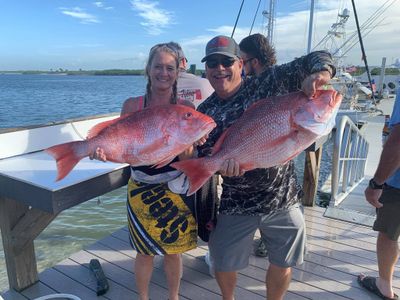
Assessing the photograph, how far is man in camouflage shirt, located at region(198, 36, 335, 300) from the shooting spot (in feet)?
6.22

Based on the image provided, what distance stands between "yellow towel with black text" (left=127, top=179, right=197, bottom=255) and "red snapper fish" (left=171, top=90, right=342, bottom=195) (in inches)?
16.2

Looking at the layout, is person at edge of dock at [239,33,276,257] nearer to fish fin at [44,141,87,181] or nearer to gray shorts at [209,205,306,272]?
gray shorts at [209,205,306,272]

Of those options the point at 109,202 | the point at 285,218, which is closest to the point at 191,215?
the point at 285,218

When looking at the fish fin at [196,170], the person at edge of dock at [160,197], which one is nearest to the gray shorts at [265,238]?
the person at edge of dock at [160,197]

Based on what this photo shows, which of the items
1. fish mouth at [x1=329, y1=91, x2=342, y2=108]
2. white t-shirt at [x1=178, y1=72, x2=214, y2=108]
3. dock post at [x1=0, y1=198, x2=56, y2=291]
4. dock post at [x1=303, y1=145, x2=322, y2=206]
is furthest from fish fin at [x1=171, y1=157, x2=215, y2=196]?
dock post at [x1=303, y1=145, x2=322, y2=206]

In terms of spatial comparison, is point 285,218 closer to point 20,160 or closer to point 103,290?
point 103,290

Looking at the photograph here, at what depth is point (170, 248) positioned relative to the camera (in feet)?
6.79

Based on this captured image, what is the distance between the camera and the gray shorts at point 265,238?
77.1 inches

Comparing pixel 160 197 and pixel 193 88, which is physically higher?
pixel 193 88

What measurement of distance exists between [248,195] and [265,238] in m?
0.32

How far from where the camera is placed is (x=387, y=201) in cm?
223

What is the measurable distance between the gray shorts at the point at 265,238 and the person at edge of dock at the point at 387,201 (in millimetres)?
566

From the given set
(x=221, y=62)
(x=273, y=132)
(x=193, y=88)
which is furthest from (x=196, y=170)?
(x=193, y=88)

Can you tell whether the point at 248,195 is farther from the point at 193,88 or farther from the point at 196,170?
the point at 193,88
